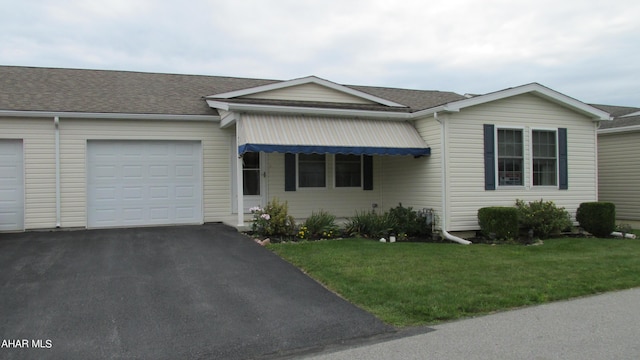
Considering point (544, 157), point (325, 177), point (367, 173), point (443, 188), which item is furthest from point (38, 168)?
point (544, 157)

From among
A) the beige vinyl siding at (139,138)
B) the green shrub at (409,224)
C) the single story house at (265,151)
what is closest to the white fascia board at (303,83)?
the single story house at (265,151)

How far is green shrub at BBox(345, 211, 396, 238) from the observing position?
490 inches

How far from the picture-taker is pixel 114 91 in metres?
14.0

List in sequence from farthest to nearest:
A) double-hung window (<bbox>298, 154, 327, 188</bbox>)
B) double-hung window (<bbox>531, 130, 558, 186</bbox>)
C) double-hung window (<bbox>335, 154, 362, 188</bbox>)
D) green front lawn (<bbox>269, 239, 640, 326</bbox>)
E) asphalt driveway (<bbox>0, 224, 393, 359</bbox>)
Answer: double-hung window (<bbox>335, 154, 362, 188</bbox>), double-hung window (<bbox>298, 154, 327, 188</bbox>), double-hung window (<bbox>531, 130, 558, 186</bbox>), green front lawn (<bbox>269, 239, 640, 326</bbox>), asphalt driveway (<bbox>0, 224, 393, 359</bbox>)

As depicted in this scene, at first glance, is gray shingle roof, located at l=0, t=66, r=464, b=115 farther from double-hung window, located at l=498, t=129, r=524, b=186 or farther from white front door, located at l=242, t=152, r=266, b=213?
double-hung window, located at l=498, t=129, r=524, b=186

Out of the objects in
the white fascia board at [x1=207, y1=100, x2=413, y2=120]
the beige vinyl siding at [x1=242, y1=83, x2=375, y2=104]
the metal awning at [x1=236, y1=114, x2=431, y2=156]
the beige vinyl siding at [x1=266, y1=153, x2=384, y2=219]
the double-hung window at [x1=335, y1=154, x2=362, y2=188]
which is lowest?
the beige vinyl siding at [x1=266, y1=153, x2=384, y2=219]

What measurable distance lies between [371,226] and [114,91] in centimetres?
788

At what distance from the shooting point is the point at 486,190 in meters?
12.6

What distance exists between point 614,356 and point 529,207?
326 inches

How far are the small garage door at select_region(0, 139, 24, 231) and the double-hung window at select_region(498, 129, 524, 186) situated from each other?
1164 centimetres

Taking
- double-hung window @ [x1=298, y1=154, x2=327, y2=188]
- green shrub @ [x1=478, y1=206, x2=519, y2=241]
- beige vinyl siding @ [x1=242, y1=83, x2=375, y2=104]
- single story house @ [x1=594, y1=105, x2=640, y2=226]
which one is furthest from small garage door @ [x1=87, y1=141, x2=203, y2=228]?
single story house @ [x1=594, y1=105, x2=640, y2=226]

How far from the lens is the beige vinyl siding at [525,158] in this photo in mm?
12336

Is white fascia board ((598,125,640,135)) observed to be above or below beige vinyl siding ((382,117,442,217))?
above

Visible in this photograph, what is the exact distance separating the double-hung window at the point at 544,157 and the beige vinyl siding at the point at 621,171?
4702 millimetres
